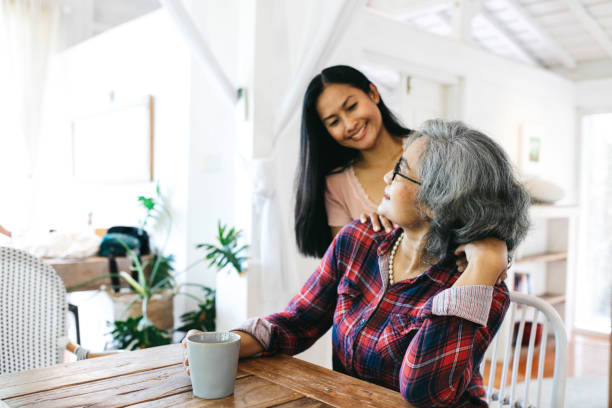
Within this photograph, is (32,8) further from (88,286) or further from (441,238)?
(441,238)

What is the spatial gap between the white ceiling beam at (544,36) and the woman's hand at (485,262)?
154 inches

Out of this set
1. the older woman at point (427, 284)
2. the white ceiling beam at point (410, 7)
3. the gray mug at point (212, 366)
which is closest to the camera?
the gray mug at point (212, 366)

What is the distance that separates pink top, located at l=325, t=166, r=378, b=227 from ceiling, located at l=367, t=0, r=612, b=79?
7.56 ft

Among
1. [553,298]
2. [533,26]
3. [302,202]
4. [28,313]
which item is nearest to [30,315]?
[28,313]

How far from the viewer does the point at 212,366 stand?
86cm

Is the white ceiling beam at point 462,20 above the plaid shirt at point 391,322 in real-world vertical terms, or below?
above

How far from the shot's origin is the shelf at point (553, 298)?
4484 millimetres

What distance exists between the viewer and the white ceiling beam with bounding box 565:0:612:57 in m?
4.22

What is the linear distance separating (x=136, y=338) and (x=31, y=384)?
210 cm

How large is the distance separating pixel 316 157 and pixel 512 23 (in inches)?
143

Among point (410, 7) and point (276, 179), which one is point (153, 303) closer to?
point (276, 179)

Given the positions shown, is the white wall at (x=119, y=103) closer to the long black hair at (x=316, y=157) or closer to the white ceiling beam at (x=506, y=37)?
the long black hair at (x=316, y=157)

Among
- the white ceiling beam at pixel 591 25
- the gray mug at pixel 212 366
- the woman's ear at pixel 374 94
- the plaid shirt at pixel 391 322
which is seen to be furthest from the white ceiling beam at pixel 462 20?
the gray mug at pixel 212 366

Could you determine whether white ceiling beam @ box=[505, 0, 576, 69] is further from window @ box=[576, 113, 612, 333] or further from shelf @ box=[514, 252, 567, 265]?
shelf @ box=[514, 252, 567, 265]
